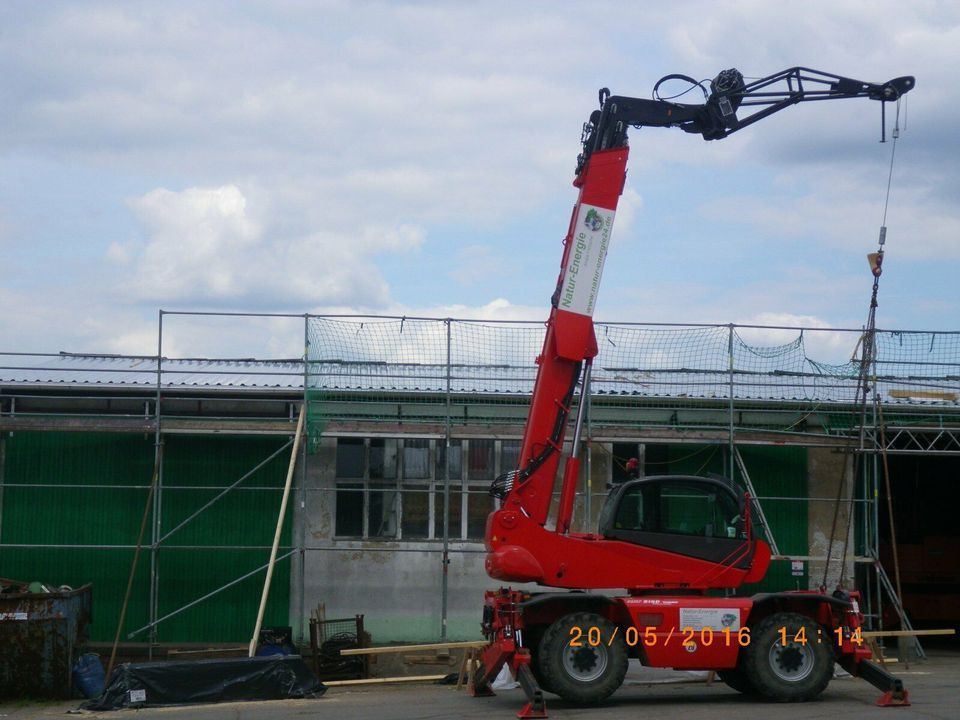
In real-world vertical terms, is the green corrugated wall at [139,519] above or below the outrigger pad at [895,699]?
above

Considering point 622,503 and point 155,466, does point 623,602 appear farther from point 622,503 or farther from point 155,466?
point 155,466

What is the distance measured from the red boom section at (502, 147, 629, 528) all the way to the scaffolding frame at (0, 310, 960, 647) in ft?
11.8

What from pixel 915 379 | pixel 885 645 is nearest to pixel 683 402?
pixel 915 379

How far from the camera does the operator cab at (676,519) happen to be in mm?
13484

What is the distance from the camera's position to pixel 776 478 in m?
18.8

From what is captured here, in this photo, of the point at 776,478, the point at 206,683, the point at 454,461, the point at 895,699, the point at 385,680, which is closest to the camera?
the point at 895,699

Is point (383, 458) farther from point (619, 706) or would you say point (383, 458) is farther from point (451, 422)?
point (619, 706)

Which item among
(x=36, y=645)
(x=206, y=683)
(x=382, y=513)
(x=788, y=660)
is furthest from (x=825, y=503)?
(x=36, y=645)

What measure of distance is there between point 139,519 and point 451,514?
15.7 feet

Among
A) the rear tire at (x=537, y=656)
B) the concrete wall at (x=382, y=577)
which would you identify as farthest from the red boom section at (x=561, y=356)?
the concrete wall at (x=382, y=577)

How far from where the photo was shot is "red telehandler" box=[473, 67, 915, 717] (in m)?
12.9
